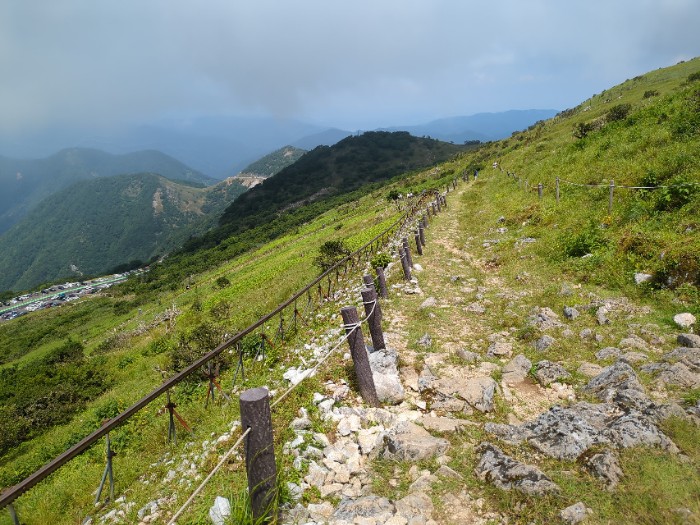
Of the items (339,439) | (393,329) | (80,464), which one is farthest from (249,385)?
(80,464)

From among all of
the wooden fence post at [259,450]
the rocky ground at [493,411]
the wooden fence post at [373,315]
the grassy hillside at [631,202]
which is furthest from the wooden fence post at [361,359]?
the grassy hillside at [631,202]

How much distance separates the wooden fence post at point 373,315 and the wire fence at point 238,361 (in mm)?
120

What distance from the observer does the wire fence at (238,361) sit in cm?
320

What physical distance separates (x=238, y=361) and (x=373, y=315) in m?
3.16

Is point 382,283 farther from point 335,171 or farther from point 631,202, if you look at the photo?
point 335,171

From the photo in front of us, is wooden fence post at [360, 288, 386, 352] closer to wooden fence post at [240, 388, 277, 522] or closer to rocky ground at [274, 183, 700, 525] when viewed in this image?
rocky ground at [274, 183, 700, 525]

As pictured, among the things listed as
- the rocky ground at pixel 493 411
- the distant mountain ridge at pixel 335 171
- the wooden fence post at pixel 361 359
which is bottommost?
the rocky ground at pixel 493 411

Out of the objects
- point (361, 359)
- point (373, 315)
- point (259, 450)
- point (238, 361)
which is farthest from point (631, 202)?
point (259, 450)

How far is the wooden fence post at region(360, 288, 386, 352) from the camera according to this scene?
25.1 feet

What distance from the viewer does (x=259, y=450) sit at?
4.00m

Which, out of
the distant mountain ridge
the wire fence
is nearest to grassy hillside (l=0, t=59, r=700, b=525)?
the wire fence

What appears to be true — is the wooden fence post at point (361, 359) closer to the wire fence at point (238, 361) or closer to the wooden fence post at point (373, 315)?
the wire fence at point (238, 361)

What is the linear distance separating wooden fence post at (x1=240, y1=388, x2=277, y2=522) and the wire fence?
0.54ft

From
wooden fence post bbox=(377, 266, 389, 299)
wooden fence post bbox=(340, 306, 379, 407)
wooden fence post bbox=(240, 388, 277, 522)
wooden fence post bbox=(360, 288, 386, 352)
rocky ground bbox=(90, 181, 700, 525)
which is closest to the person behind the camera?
wooden fence post bbox=(240, 388, 277, 522)
